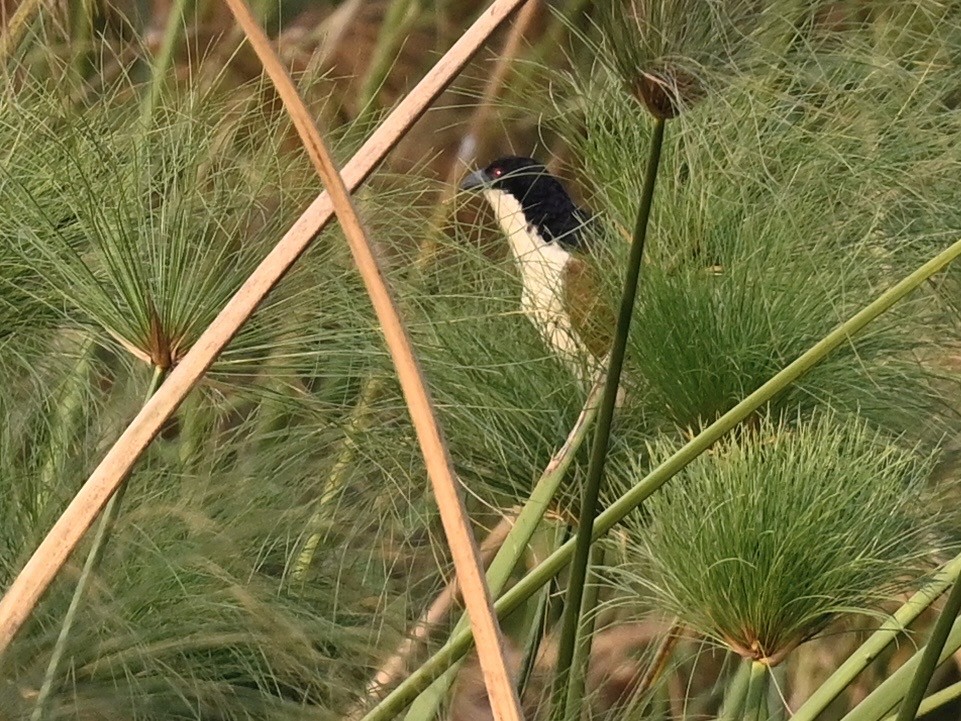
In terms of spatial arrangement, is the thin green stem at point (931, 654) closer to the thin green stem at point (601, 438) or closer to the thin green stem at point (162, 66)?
the thin green stem at point (601, 438)

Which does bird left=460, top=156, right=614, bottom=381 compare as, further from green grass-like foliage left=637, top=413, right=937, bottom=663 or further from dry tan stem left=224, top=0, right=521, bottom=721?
dry tan stem left=224, top=0, right=521, bottom=721

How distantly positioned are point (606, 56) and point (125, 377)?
0.44 meters

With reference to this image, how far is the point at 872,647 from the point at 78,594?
1.34 feet

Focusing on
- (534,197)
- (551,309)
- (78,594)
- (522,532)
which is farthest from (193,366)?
(534,197)

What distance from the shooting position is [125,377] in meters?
0.98

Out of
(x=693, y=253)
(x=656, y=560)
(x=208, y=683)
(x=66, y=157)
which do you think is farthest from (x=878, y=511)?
(x=66, y=157)

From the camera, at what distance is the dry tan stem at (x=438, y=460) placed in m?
0.48

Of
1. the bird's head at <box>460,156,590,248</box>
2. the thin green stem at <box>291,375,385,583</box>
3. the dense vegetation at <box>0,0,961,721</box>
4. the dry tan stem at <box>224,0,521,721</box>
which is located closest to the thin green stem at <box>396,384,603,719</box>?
the dense vegetation at <box>0,0,961,721</box>

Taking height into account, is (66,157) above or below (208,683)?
above

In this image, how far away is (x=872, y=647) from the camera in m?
0.82

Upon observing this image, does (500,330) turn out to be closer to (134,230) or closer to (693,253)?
(693,253)

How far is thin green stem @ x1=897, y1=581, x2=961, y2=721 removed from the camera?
576 millimetres

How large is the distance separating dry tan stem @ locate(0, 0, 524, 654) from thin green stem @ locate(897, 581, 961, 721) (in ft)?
0.87

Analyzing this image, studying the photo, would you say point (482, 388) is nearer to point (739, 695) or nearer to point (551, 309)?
point (551, 309)
